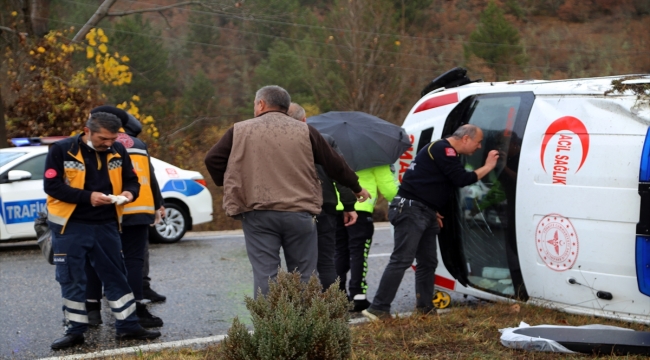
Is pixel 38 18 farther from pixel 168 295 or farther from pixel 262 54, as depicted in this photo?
pixel 262 54

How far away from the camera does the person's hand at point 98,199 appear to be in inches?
215

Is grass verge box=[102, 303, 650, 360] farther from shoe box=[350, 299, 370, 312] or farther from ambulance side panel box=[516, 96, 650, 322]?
shoe box=[350, 299, 370, 312]

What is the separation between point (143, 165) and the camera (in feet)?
21.6

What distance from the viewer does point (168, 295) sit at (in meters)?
7.69

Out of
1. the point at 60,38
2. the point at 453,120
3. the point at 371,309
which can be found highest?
the point at 60,38

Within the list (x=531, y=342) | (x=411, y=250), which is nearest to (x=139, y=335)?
(x=411, y=250)

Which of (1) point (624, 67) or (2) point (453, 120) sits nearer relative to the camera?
(2) point (453, 120)

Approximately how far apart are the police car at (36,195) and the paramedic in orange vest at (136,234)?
3.46 m

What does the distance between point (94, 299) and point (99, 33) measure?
14729mm

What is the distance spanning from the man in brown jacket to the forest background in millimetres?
12131

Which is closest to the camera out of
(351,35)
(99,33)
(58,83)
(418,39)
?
(58,83)

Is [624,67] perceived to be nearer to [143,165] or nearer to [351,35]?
[351,35]

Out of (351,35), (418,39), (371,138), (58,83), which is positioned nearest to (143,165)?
(371,138)

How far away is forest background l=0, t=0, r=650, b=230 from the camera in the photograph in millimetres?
18812
